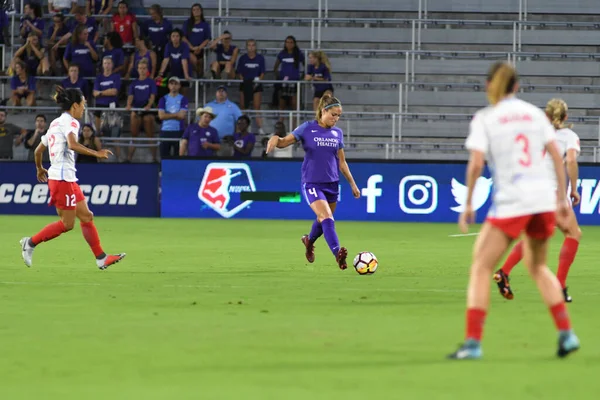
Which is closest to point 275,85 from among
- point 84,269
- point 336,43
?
point 336,43

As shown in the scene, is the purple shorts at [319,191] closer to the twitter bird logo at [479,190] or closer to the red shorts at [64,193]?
the red shorts at [64,193]

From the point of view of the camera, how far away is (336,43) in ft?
102

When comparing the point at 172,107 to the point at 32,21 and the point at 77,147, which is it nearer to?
the point at 32,21

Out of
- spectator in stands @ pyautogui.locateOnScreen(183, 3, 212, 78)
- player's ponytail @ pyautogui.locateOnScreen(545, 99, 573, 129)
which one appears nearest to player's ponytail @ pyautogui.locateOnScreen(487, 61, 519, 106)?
player's ponytail @ pyautogui.locateOnScreen(545, 99, 573, 129)

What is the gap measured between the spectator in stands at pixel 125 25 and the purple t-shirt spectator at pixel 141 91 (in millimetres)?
2144

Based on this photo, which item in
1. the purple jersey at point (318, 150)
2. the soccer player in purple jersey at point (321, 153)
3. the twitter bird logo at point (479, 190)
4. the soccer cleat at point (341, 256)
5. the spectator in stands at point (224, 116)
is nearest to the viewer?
the soccer cleat at point (341, 256)

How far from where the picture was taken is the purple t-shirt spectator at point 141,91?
27.5 m

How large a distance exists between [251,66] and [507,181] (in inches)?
852

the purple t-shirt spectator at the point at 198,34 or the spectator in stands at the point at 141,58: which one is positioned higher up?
the purple t-shirt spectator at the point at 198,34

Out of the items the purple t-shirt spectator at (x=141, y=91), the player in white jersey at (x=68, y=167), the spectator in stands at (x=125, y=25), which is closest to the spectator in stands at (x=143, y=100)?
the purple t-shirt spectator at (x=141, y=91)

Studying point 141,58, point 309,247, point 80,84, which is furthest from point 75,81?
point 309,247

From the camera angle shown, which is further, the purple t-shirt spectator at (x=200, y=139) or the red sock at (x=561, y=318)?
the purple t-shirt spectator at (x=200, y=139)

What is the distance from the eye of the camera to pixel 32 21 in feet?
98.4

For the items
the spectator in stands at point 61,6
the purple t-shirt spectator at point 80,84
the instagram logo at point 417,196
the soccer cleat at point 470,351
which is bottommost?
the instagram logo at point 417,196
